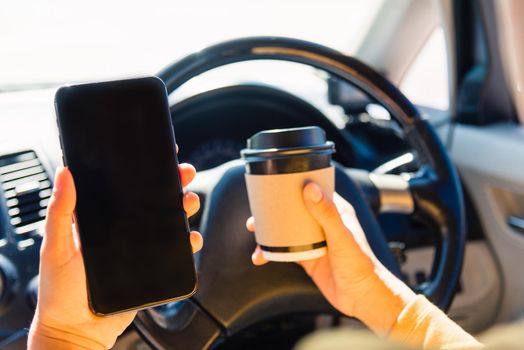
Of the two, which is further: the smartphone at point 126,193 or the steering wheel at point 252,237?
the steering wheel at point 252,237

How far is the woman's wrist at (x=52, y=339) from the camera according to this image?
0.68 metres

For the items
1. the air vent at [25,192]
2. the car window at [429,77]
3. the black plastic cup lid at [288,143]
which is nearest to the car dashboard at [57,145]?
the air vent at [25,192]

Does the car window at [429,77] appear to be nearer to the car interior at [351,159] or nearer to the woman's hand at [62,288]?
the car interior at [351,159]

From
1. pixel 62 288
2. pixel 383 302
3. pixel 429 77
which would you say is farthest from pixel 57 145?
pixel 429 77

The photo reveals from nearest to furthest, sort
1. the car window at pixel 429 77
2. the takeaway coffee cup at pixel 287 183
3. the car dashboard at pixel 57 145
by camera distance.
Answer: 1. the takeaway coffee cup at pixel 287 183
2. the car dashboard at pixel 57 145
3. the car window at pixel 429 77

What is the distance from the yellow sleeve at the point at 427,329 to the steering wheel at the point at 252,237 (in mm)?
209

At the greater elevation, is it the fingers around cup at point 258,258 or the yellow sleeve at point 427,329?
the fingers around cup at point 258,258

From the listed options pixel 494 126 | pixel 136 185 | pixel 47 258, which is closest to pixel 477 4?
pixel 494 126

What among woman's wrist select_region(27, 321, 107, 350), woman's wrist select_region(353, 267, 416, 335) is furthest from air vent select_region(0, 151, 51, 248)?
woman's wrist select_region(353, 267, 416, 335)

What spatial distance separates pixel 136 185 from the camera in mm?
720

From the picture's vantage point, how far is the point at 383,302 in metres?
0.84

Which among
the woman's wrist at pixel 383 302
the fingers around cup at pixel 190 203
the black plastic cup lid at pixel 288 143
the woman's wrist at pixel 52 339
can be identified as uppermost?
the black plastic cup lid at pixel 288 143

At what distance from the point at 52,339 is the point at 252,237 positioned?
360 millimetres

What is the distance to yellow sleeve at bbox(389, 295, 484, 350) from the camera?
2.29ft
